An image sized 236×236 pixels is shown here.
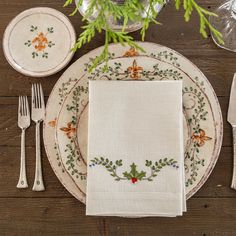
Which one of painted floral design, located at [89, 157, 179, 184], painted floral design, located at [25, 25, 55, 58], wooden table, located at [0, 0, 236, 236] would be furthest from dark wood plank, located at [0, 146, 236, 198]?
painted floral design, located at [25, 25, 55, 58]

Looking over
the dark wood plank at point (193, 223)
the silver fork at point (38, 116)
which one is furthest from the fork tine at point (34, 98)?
the dark wood plank at point (193, 223)

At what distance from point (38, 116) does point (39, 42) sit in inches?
6.8

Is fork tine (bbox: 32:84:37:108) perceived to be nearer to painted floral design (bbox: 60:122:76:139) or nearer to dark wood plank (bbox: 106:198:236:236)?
painted floral design (bbox: 60:122:76:139)

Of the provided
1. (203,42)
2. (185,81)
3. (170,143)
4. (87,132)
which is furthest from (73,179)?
(203,42)

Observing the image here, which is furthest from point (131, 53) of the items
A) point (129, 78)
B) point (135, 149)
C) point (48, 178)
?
point (48, 178)

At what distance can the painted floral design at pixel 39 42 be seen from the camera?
2.49 ft

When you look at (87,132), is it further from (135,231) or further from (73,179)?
(135,231)

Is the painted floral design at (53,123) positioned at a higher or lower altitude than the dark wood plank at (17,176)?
higher

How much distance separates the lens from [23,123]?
73 cm

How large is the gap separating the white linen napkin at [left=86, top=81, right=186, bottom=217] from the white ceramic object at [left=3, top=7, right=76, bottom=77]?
0.43ft

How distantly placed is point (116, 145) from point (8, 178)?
0.82ft

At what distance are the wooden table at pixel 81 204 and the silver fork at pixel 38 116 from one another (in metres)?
0.01

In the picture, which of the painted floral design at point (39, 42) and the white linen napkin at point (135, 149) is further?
the painted floral design at point (39, 42)

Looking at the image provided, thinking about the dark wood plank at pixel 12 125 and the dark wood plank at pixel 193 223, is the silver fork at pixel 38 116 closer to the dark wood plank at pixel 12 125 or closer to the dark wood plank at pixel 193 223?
the dark wood plank at pixel 12 125
